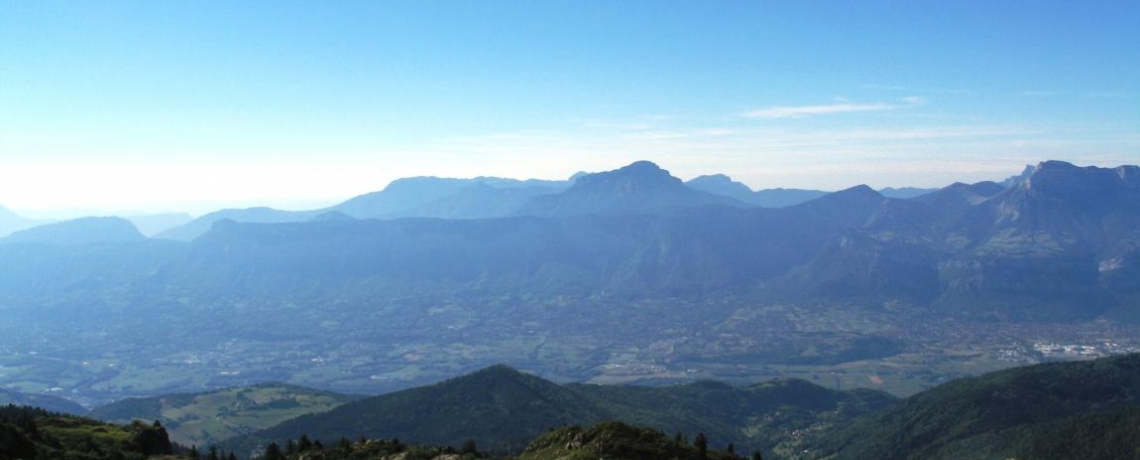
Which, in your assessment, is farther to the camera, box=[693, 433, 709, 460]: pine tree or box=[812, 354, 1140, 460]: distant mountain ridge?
box=[812, 354, 1140, 460]: distant mountain ridge

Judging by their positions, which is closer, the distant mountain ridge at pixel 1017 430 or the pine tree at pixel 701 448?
the pine tree at pixel 701 448

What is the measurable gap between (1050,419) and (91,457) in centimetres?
18530

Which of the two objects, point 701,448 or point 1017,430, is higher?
point 701,448

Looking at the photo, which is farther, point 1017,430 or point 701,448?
point 1017,430

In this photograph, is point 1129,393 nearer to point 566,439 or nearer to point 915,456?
point 915,456

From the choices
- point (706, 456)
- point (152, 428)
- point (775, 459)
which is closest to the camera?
point (706, 456)

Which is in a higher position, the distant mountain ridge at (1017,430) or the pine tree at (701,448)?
the pine tree at (701,448)

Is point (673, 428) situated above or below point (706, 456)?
below

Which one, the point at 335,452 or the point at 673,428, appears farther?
the point at 673,428

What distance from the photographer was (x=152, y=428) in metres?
88.9

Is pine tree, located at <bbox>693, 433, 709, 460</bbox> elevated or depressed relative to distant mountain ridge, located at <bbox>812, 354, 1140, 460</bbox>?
elevated

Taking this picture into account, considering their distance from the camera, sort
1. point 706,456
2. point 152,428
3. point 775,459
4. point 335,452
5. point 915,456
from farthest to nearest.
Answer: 1. point 775,459
2. point 915,456
3. point 152,428
4. point 335,452
5. point 706,456

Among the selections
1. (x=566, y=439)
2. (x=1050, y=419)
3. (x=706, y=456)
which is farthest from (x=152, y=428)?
(x=1050, y=419)

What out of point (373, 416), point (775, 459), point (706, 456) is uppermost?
point (706, 456)
